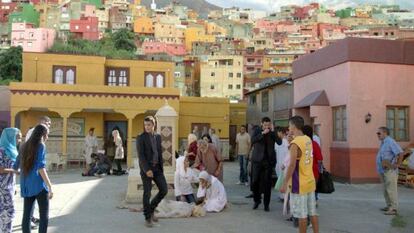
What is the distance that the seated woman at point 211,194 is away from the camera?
32.5 feet

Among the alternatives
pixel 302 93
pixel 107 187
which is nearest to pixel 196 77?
pixel 302 93

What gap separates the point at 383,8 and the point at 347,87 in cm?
16153

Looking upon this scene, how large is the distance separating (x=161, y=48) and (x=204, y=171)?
94.7 meters

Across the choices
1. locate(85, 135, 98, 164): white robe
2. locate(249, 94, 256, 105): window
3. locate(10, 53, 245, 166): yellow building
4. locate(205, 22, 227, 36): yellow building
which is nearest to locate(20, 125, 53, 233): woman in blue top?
locate(85, 135, 98, 164): white robe

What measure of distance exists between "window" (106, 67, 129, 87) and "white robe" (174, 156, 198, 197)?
18.1 meters

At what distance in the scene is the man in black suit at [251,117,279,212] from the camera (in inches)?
397

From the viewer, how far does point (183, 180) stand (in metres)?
10.4

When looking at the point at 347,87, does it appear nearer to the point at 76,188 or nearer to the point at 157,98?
the point at 76,188

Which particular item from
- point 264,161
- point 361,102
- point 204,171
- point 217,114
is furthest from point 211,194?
point 217,114

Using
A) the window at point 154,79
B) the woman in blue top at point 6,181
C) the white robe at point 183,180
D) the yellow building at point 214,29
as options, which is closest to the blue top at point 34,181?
the woman in blue top at point 6,181

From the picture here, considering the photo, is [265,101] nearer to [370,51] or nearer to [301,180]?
[370,51]

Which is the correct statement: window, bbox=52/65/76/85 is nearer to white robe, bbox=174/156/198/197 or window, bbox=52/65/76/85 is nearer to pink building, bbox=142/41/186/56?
white robe, bbox=174/156/198/197

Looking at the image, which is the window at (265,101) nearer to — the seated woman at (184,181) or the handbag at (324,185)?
the seated woman at (184,181)

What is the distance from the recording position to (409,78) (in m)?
15.9
